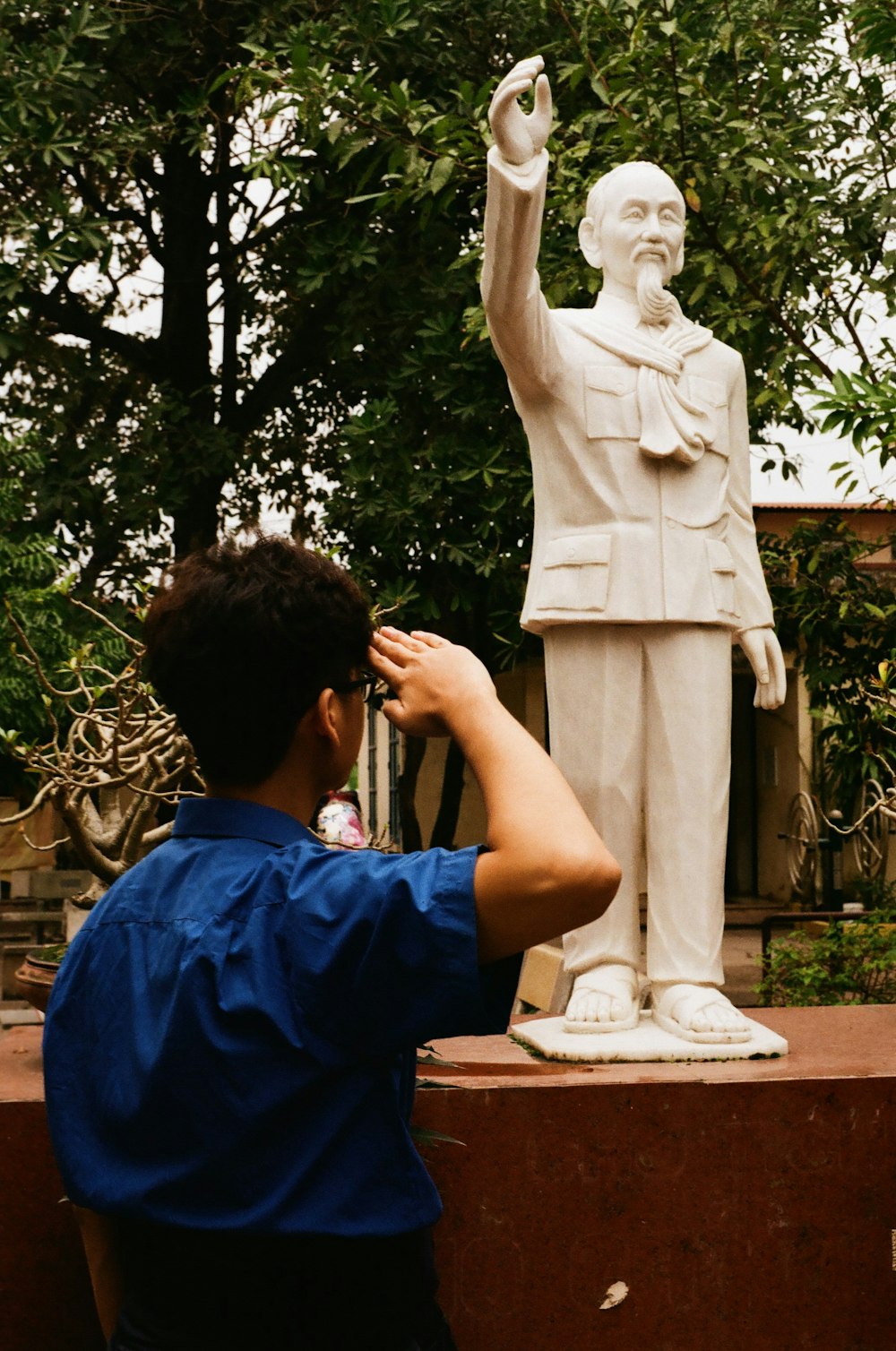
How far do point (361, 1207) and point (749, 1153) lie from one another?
6.84 ft

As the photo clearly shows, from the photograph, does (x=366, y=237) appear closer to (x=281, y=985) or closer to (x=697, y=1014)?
(x=697, y=1014)

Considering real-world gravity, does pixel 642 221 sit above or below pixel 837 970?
above

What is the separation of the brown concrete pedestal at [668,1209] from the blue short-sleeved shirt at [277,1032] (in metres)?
1.78

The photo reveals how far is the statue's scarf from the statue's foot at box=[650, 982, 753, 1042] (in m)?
1.37

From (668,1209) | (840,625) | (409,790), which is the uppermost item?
(840,625)

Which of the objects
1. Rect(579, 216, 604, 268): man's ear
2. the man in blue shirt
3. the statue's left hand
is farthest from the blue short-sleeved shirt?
Rect(579, 216, 604, 268): man's ear

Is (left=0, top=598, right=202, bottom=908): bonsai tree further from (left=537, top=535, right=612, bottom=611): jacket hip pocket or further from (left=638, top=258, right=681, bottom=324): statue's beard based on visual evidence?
(left=638, top=258, right=681, bottom=324): statue's beard

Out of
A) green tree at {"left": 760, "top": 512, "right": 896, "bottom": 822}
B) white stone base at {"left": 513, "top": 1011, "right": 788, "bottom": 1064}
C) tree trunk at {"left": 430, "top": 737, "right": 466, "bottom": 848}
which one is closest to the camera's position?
white stone base at {"left": 513, "top": 1011, "right": 788, "bottom": 1064}

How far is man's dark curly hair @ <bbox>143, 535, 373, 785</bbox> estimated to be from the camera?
1.62 meters

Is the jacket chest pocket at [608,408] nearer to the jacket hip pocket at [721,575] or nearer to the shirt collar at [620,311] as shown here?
the shirt collar at [620,311]

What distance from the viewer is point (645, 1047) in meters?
3.62

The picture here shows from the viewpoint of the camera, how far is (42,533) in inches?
415

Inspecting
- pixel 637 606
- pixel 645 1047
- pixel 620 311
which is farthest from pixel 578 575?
pixel 645 1047

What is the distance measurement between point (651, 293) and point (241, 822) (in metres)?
2.71
